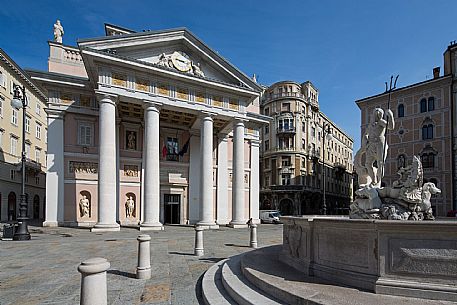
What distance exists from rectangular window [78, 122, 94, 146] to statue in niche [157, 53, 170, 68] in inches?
288

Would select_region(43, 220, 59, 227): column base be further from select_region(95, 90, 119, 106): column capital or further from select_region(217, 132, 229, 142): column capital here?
select_region(217, 132, 229, 142): column capital

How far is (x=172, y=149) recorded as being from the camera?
28.2 metres

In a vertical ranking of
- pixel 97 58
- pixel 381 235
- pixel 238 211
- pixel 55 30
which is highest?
pixel 55 30

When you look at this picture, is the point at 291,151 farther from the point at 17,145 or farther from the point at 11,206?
the point at 11,206

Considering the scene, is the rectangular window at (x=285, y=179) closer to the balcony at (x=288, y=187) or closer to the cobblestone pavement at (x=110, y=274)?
the balcony at (x=288, y=187)

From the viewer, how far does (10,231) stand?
52.3 ft

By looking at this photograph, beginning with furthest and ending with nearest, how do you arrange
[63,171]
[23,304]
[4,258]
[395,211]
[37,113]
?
[37,113] → [63,171] → [4,258] → [395,211] → [23,304]

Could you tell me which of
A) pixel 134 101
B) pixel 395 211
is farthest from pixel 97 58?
pixel 395 211

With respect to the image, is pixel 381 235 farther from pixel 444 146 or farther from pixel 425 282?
pixel 444 146

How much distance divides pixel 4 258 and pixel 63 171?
1396 cm

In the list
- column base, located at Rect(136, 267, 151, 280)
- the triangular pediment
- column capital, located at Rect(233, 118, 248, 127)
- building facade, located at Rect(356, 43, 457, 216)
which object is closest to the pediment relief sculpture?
the triangular pediment

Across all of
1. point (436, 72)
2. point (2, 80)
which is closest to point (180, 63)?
point (2, 80)

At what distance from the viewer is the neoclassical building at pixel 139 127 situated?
67.6 ft

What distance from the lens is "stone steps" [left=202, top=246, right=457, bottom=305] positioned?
14.4 ft
